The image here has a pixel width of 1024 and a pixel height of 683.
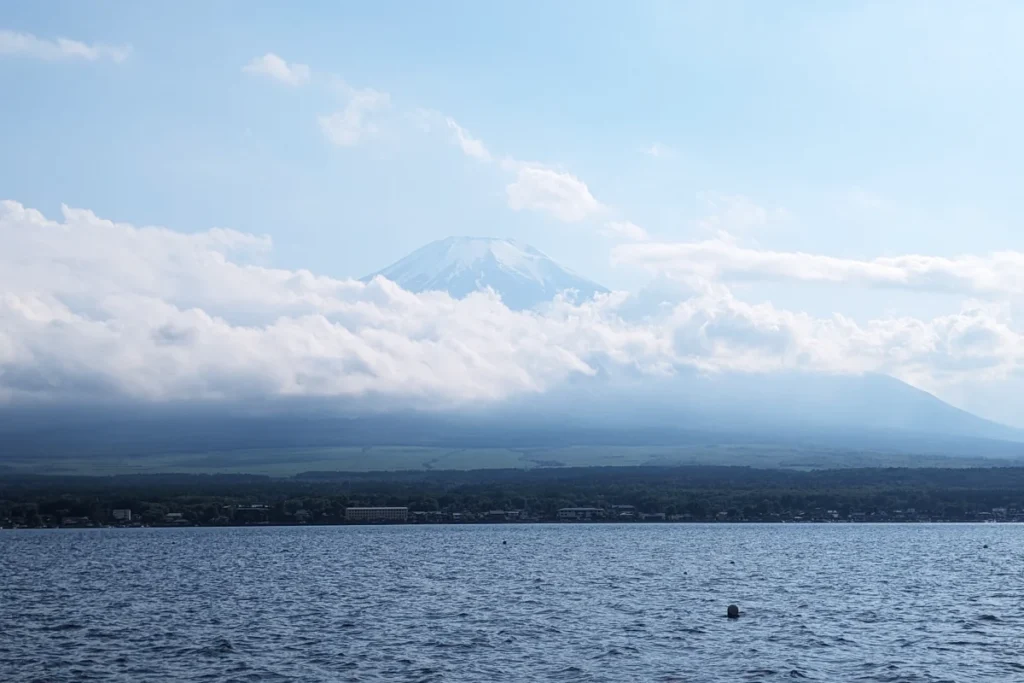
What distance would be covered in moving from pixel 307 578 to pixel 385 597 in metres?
15.8

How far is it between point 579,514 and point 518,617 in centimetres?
14026

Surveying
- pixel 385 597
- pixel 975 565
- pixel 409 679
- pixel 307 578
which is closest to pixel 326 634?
pixel 409 679

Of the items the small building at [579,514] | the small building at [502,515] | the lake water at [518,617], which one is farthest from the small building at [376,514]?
the lake water at [518,617]

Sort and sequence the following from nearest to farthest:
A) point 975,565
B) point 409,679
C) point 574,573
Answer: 1. point 409,679
2. point 574,573
3. point 975,565

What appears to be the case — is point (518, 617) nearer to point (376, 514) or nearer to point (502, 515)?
point (376, 514)

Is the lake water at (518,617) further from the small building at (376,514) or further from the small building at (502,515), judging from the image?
the small building at (502,515)

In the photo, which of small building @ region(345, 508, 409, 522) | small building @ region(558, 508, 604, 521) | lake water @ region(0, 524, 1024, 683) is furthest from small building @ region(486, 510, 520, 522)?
lake water @ region(0, 524, 1024, 683)

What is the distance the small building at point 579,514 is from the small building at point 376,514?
999 inches

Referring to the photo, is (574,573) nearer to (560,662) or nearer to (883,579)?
(883,579)

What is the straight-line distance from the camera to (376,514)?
191250 mm

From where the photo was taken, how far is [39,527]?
192 metres

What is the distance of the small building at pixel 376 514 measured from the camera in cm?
18912

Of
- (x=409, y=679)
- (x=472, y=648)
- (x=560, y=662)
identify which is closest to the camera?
(x=409, y=679)

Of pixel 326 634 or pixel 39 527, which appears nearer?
pixel 326 634
